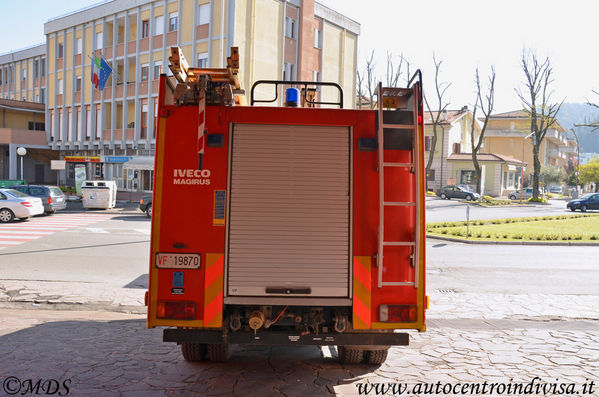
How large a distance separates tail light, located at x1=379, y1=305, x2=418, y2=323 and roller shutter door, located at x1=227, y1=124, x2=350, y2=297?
0.43m

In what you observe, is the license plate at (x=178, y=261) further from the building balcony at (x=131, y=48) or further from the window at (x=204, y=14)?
the building balcony at (x=131, y=48)

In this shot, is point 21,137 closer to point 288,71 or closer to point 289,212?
point 288,71

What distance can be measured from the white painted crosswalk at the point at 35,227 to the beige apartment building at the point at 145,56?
37.8ft

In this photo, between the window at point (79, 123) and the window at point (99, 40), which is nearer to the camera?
the window at point (99, 40)

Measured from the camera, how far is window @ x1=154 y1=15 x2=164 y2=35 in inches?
1533

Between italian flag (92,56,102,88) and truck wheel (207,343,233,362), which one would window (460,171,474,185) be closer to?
italian flag (92,56,102,88)

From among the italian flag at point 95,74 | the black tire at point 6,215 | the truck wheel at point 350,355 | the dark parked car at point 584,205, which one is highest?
the italian flag at point 95,74

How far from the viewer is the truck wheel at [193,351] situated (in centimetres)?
525

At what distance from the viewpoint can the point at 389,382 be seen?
499cm

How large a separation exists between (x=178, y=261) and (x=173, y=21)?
123ft

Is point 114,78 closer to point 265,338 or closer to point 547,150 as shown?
point 265,338

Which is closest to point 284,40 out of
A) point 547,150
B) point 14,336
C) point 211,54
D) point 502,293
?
point 211,54

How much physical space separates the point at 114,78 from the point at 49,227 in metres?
25.3

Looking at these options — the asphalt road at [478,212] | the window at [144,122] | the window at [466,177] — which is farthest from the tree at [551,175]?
the window at [144,122]
